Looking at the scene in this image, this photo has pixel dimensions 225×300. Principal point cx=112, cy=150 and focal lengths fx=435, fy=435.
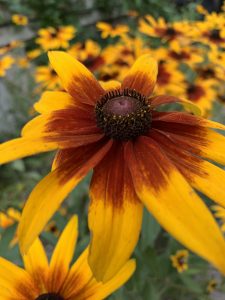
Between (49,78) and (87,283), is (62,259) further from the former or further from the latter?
(49,78)

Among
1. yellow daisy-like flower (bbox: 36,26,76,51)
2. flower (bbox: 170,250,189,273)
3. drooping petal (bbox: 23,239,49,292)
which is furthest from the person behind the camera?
yellow daisy-like flower (bbox: 36,26,76,51)

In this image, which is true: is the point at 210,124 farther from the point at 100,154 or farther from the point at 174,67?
the point at 174,67

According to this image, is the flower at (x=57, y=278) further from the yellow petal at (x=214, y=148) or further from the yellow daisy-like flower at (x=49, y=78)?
the yellow daisy-like flower at (x=49, y=78)

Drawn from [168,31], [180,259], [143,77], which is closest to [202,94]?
[168,31]

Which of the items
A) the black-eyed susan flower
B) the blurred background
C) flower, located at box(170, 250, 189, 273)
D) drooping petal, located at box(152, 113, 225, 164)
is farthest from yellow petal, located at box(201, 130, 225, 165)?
the black-eyed susan flower

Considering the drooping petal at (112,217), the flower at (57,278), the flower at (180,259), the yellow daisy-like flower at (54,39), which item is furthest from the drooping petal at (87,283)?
the yellow daisy-like flower at (54,39)

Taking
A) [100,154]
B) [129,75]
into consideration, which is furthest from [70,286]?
[129,75]

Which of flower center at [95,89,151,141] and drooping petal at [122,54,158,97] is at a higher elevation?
drooping petal at [122,54,158,97]

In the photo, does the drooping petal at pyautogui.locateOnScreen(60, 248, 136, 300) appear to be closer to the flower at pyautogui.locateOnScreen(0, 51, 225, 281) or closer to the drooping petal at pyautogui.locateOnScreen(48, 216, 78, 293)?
the drooping petal at pyautogui.locateOnScreen(48, 216, 78, 293)
